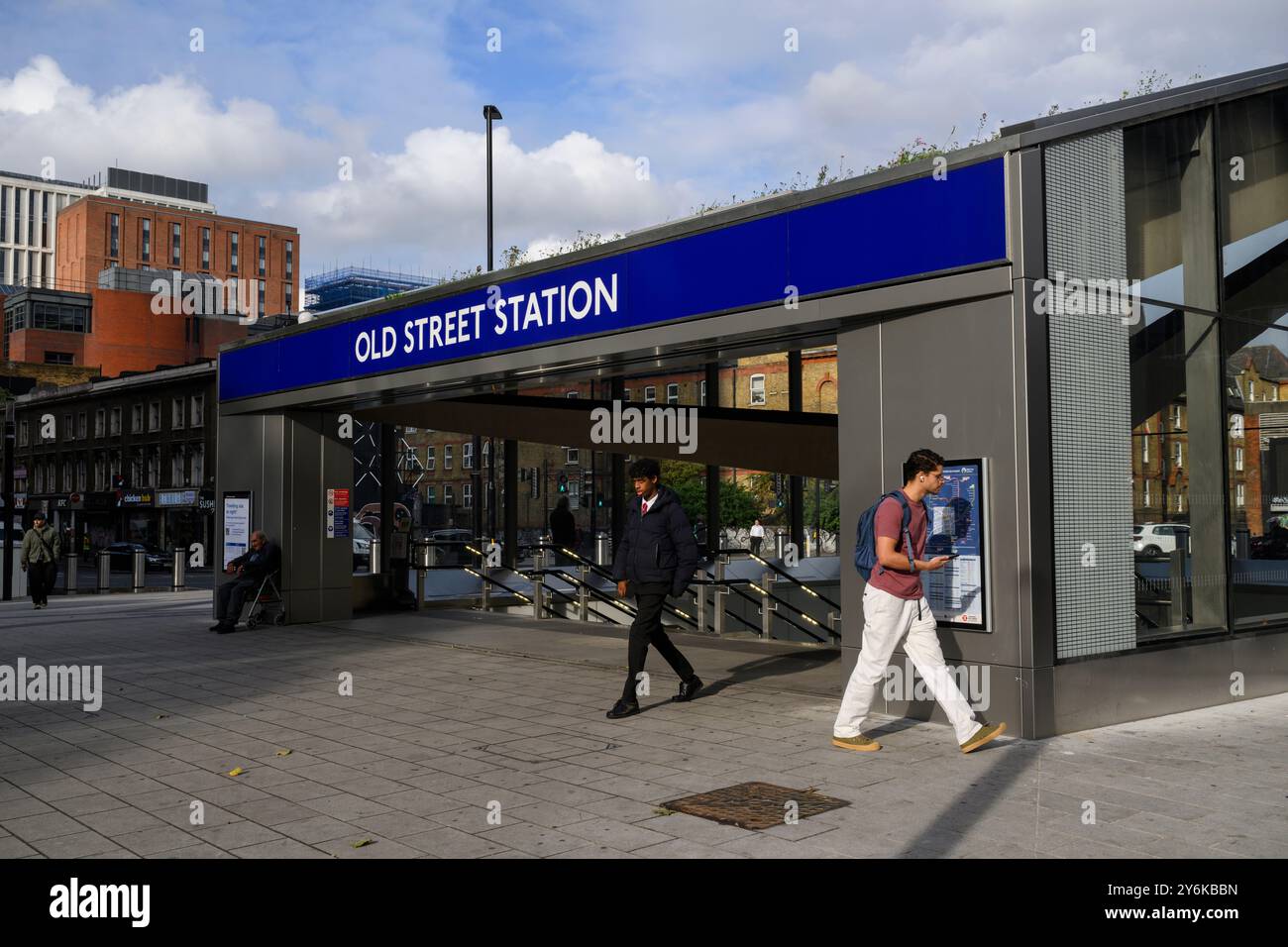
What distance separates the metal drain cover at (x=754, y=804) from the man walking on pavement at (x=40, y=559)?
1757 centimetres

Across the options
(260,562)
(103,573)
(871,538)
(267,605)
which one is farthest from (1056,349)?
(103,573)

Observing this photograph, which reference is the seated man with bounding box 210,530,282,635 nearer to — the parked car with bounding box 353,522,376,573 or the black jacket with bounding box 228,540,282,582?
the black jacket with bounding box 228,540,282,582

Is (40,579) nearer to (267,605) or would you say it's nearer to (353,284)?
(267,605)

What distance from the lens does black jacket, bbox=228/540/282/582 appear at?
14.9 metres

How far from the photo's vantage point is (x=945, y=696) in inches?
260

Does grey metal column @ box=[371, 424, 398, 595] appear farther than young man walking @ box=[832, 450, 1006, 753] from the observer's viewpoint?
Yes

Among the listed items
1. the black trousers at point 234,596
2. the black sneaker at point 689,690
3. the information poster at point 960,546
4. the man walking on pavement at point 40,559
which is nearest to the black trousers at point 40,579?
the man walking on pavement at point 40,559

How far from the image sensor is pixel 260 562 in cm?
1497

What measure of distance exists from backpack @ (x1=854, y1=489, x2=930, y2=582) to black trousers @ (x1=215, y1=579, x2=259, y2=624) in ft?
33.0

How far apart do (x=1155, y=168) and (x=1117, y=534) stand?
283 centimetres

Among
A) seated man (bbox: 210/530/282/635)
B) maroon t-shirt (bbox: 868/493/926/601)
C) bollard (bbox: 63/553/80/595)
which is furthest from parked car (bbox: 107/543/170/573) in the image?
maroon t-shirt (bbox: 868/493/926/601)
